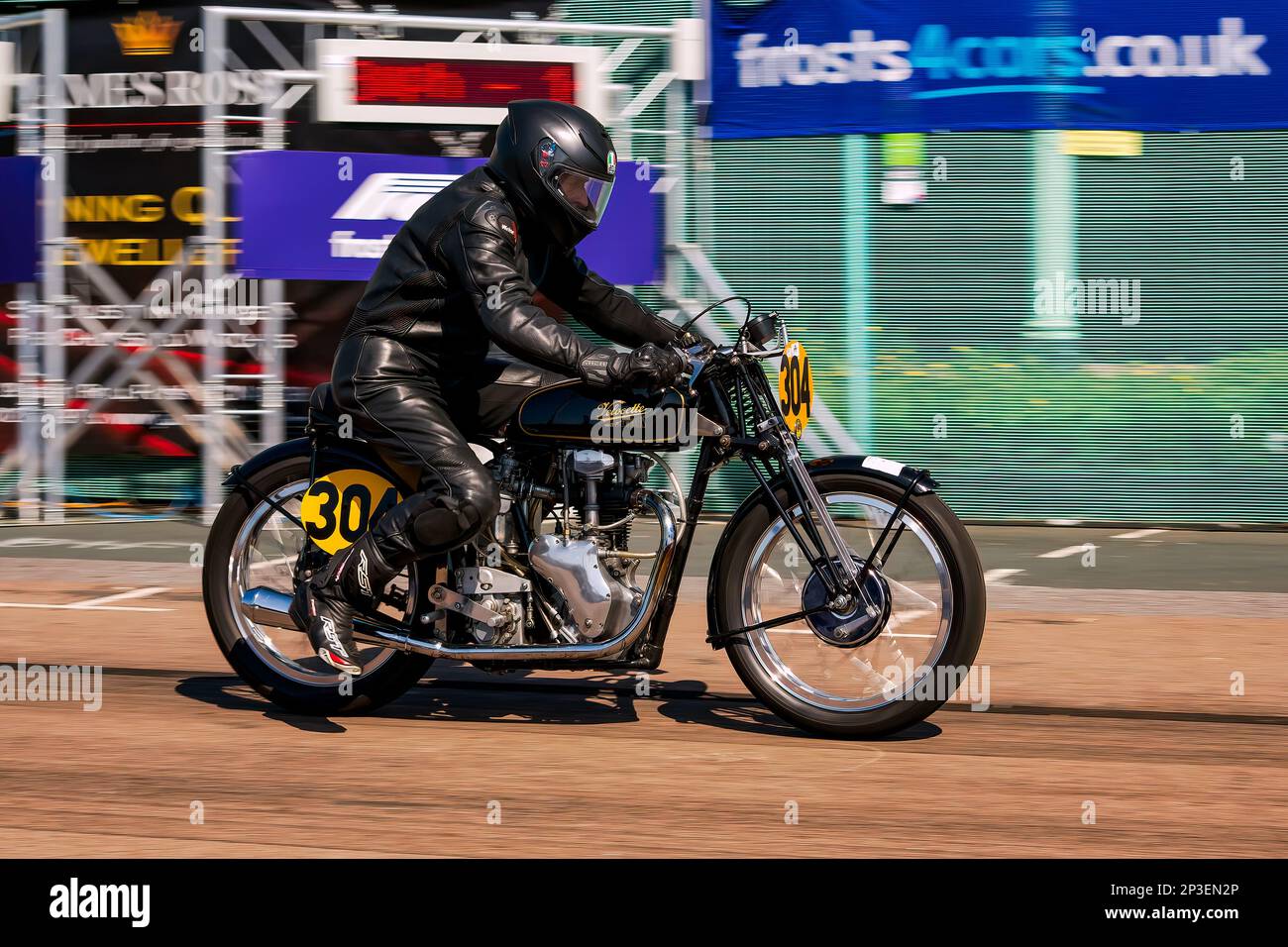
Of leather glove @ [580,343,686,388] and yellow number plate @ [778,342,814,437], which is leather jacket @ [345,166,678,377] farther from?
yellow number plate @ [778,342,814,437]

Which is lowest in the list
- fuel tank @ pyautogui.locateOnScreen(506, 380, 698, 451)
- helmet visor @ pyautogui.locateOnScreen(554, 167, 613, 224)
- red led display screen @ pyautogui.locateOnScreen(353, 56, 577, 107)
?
fuel tank @ pyautogui.locateOnScreen(506, 380, 698, 451)

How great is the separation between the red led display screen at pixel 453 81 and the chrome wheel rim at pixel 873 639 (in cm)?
695

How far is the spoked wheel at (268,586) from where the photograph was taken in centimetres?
622

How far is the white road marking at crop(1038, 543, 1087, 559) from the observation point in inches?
420

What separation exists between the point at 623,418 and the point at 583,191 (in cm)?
75

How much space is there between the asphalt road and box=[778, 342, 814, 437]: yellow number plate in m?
1.07

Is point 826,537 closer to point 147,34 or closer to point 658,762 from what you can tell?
point 658,762

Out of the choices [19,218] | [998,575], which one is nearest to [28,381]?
[19,218]

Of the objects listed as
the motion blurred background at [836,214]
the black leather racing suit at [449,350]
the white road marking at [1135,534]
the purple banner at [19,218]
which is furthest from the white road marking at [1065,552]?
the purple banner at [19,218]

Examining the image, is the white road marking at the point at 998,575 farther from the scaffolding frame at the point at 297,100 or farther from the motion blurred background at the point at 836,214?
the scaffolding frame at the point at 297,100

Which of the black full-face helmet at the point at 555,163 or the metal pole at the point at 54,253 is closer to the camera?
the black full-face helmet at the point at 555,163

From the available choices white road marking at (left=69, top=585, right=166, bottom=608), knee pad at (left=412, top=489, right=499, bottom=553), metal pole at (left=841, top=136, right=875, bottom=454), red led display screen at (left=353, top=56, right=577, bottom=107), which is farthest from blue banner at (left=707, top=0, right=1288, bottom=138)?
knee pad at (left=412, top=489, right=499, bottom=553)

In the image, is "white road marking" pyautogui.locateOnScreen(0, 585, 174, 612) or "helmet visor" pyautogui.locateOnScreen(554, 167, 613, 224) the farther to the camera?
"white road marking" pyautogui.locateOnScreen(0, 585, 174, 612)
